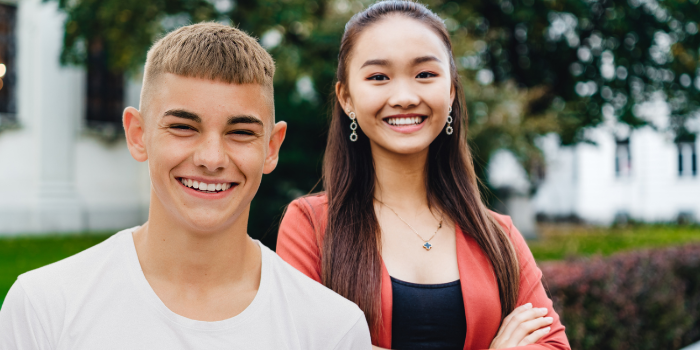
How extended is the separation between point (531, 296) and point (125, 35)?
31.1 feet

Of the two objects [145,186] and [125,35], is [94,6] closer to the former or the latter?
[125,35]

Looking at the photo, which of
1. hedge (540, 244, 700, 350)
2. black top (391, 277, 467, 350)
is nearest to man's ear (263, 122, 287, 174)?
black top (391, 277, 467, 350)

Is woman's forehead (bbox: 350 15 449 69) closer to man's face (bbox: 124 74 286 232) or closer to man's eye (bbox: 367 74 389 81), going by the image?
man's eye (bbox: 367 74 389 81)

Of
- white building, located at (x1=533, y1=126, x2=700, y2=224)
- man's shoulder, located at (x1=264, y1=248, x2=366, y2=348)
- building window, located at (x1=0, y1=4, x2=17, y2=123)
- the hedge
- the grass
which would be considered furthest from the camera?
white building, located at (x1=533, y1=126, x2=700, y2=224)

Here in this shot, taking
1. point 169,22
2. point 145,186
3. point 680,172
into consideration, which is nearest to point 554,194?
point 680,172

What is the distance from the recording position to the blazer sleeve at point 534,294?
2180 mm

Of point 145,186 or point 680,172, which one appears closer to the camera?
point 145,186

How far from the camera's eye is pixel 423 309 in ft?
6.82

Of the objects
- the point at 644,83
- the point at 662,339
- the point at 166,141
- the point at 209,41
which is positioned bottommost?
the point at 662,339

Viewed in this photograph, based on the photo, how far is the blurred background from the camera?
242 inches

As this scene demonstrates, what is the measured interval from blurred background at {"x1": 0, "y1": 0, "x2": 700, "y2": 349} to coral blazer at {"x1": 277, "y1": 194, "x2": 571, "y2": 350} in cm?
271

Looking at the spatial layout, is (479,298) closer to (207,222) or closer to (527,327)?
(527,327)

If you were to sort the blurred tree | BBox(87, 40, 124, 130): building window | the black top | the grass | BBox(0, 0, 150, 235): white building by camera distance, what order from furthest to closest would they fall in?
1. BBox(87, 40, 124, 130): building window
2. BBox(0, 0, 150, 235): white building
3. the grass
4. the blurred tree
5. the black top

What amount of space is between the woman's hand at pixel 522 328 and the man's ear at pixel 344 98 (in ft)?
3.23
